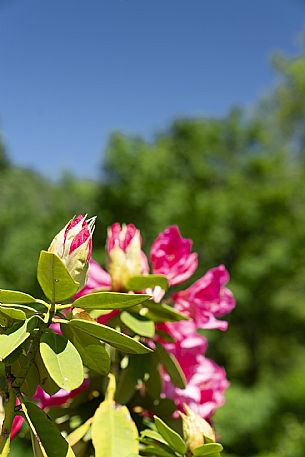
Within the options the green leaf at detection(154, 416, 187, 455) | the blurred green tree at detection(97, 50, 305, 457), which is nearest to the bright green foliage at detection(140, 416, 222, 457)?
the green leaf at detection(154, 416, 187, 455)

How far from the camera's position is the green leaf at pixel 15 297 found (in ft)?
1.02

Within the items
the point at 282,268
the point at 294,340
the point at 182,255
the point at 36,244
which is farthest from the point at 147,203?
the point at 182,255

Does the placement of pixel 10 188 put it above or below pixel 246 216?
above

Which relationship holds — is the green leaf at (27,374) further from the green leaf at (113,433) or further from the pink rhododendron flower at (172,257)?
the pink rhododendron flower at (172,257)

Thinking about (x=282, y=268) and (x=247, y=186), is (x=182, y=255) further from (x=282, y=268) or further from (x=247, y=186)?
(x=247, y=186)

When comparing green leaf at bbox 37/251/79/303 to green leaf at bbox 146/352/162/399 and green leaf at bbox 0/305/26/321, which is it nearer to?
green leaf at bbox 0/305/26/321

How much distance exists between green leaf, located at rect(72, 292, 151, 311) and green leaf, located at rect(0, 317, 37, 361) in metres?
0.03

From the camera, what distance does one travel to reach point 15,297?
314 millimetres

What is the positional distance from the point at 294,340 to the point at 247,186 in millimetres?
2823

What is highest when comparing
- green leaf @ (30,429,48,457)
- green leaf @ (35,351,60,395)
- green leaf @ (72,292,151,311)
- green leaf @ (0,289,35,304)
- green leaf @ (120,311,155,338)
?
green leaf @ (0,289,35,304)

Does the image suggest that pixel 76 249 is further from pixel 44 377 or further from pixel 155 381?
pixel 155 381

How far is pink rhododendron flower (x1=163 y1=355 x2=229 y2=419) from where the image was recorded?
0.48m

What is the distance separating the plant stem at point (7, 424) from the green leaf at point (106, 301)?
0.22 feet

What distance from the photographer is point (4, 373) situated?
32 cm
